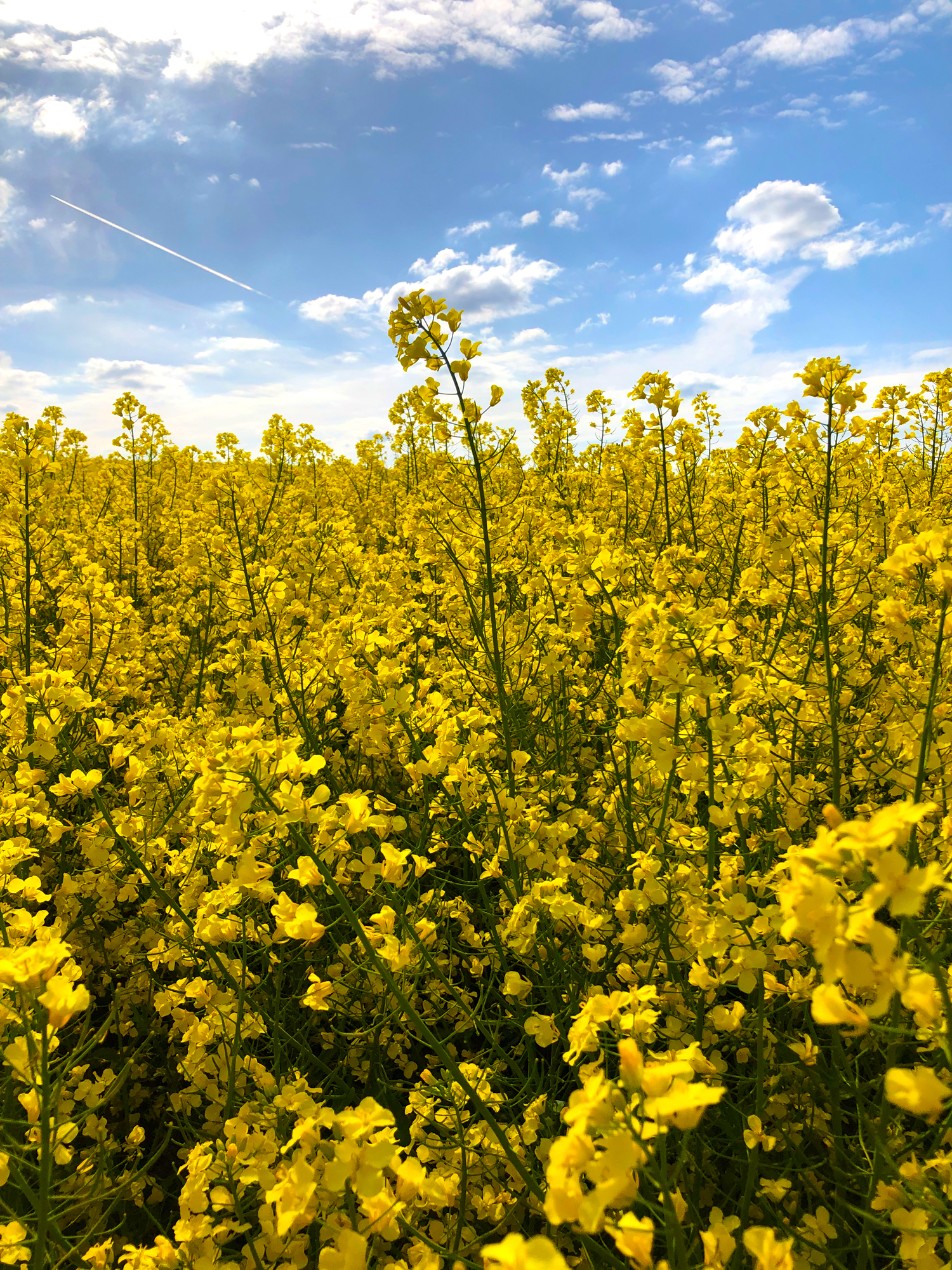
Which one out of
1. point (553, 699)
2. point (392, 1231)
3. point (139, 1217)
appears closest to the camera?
point (392, 1231)

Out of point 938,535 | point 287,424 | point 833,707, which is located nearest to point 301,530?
point 287,424

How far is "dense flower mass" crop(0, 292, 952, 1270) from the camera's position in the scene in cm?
114

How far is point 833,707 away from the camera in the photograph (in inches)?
85.2

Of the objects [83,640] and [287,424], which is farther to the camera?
[287,424]

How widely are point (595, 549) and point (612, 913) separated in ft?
4.49

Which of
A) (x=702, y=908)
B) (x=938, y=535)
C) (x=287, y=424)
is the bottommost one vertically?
(x=702, y=908)

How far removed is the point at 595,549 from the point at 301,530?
3646 millimetres

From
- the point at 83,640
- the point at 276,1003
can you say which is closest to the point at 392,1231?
the point at 276,1003

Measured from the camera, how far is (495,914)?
2.46 meters

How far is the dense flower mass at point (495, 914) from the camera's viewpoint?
114 centimetres

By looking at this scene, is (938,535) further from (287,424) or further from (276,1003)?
(287,424)

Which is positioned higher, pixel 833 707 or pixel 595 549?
pixel 595 549

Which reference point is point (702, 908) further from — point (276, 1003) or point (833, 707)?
point (276, 1003)

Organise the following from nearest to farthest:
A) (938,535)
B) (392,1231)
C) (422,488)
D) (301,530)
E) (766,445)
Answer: (392,1231), (938,535), (766,445), (301,530), (422,488)
